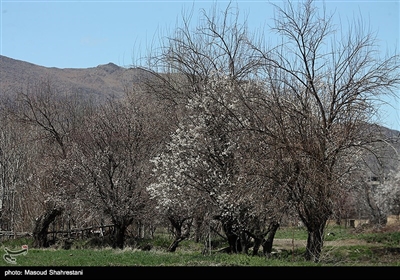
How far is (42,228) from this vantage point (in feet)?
70.1

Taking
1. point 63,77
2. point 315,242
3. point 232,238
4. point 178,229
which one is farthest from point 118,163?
point 63,77

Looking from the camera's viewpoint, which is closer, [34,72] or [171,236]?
[171,236]

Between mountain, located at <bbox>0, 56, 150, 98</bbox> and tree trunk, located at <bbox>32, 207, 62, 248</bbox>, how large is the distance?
3624 cm

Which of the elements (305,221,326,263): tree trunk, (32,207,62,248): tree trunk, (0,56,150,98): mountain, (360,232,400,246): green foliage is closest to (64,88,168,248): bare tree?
(32,207,62,248): tree trunk

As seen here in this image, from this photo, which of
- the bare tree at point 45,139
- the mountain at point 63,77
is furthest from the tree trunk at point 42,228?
the mountain at point 63,77

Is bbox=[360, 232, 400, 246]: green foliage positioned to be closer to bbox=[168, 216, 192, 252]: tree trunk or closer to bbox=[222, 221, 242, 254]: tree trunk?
bbox=[222, 221, 242, 254]: tree trunk

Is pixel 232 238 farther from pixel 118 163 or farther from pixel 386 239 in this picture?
pixel 386 239

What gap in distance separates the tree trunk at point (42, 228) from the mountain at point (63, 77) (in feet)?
119

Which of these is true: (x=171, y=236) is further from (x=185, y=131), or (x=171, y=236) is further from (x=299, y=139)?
(x=299, y=139)

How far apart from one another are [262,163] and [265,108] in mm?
1571

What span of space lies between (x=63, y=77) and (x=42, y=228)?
108 m

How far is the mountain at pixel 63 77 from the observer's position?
266ft
